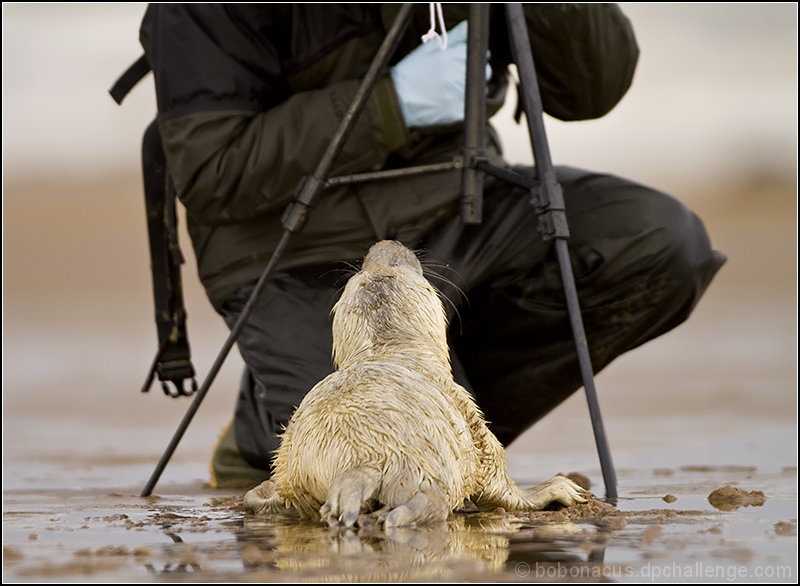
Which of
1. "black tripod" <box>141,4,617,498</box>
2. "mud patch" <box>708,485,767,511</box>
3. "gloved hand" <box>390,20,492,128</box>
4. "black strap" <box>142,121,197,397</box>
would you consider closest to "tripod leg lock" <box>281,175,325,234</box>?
"black tripod" <box>141,4,617,498</box>

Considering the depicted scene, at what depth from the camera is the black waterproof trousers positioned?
438cm

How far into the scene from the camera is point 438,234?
442 centimetres

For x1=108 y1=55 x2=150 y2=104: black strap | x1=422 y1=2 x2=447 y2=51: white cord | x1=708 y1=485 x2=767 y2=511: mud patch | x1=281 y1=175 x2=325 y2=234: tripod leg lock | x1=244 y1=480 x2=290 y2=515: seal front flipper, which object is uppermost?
x1=422 y1=2 x2=447 y2=51: white cord

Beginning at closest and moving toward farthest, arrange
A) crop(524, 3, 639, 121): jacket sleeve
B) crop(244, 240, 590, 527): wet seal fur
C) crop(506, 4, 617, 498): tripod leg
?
crop(244, 240, 590, 527): wet seal fur
crop(506, 4, 617, 498): tripod leg
crop(524, 3, 639, 121): jacket sleeve

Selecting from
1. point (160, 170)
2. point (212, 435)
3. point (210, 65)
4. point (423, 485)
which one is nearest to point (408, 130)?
point (210, 65)

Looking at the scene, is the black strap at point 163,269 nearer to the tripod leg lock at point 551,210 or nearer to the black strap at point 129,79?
the black strap at point 129,79

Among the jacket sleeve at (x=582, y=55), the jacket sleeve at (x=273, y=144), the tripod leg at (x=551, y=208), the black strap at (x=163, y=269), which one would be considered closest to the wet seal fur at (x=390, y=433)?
the tripod leg at (x=551, y=208)

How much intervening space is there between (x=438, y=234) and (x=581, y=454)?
6.01 ft

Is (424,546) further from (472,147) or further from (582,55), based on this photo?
(582,55)

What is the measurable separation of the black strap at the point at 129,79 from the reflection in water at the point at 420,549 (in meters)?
2.14

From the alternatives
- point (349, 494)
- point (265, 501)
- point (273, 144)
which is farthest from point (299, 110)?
point (349, 494)

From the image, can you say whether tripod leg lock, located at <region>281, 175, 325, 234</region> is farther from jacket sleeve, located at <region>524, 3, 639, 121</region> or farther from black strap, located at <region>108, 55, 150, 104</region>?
jacket sleeve, located at <region>524, 3, 639, 121</region>

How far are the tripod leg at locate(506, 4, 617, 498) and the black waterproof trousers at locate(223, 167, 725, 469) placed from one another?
638 millimetres

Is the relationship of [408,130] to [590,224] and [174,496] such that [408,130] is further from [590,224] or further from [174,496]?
[174,496]
